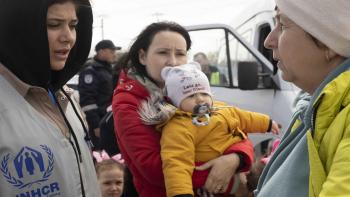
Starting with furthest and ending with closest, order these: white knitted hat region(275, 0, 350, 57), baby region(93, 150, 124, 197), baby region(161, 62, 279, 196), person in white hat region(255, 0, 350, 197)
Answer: baby region(93, 150, 124, 197), baby region(161, 62, 279, 196), white knitted hat region(275, 0, 350, 57), person in white hat region(255, 0, 350, 197)

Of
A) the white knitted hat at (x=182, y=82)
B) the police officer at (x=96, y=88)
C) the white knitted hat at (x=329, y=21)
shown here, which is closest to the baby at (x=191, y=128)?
the white knitted hat at (x=182, y=82)

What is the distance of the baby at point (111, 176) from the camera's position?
2934 mm

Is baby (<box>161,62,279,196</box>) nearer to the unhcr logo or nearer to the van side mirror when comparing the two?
the unhcr logo

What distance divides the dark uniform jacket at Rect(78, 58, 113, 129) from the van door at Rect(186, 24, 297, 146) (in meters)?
1.74

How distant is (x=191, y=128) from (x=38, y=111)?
0.67 m

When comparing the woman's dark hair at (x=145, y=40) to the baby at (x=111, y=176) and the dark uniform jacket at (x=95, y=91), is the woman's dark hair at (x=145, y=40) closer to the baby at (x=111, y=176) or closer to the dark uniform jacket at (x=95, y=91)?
the baby at (x=111, y=176)

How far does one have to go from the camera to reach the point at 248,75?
4.67 metres

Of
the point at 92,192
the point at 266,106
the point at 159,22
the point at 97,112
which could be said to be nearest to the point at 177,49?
the point at 159,22

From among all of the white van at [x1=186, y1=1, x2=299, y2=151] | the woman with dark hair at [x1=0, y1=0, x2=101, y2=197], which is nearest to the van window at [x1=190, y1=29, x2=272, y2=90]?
→ the white van at [x1=186, y1=1, x2=299, y2=151]

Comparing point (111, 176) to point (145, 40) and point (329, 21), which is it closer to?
point (145, 40)

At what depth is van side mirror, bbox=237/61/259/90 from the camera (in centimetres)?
458

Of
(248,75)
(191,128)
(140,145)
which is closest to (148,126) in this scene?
(140,145)

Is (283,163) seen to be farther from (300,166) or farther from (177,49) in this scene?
(177,49)

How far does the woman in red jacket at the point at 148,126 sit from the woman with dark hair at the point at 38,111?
281 millimetres
